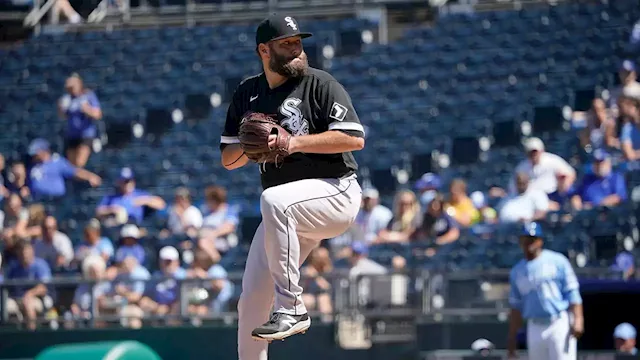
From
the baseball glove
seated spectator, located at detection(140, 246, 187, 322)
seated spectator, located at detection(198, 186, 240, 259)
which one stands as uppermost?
the baseball glove

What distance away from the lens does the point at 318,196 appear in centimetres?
573

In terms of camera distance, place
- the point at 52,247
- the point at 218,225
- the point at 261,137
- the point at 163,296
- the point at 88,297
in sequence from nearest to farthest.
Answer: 1. the point at 261,137
2. the point at 163,296
3. the point at 88,297
4. the point at 218,225
5. the point at 52,247

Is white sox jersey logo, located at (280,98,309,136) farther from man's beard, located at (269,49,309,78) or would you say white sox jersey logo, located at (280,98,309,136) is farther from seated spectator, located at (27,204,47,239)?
seated spectator, located at (27,204,47,239)

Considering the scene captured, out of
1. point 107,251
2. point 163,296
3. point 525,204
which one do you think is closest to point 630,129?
point 525,204

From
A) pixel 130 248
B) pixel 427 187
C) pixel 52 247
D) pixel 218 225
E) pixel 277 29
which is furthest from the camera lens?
pixel 427 187

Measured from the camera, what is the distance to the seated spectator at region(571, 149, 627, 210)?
1184 cm

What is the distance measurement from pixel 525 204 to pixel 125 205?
15.1 feet

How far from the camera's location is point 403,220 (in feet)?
41.4

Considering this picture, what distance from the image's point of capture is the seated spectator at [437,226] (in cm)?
1207

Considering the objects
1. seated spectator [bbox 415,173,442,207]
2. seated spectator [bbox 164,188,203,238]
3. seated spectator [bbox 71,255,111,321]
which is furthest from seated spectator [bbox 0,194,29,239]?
seated spectator [bbox 415,173,442,207]

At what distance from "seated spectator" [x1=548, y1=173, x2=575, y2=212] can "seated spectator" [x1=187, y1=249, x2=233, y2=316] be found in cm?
332

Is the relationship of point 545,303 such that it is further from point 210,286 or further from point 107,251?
point 107,251

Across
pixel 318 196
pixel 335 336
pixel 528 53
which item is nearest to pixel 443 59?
pixel 528 53

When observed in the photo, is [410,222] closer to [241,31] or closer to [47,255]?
[47,255]
